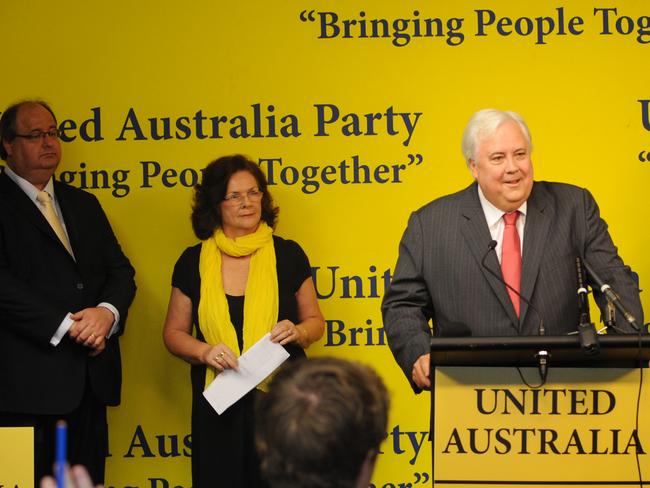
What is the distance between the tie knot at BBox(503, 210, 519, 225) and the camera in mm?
3923

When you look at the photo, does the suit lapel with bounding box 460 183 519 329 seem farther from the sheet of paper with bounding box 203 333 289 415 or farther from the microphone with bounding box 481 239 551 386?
the sheet of paper with bounding box 203 333 289 415

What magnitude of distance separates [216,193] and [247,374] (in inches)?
31.0

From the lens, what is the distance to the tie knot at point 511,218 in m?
3.92

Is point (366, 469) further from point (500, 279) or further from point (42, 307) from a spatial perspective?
point (42, 307)

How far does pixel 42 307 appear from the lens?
15.1ft

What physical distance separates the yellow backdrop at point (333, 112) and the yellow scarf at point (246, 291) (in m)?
A: 0.48

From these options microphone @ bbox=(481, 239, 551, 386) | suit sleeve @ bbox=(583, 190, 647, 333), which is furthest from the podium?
suit sleeve @ bbox=(583, 190, 647, 333)

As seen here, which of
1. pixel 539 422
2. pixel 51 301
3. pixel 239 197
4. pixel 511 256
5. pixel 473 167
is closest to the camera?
pixel 539 422

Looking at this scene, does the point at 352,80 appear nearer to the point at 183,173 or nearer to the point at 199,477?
the point at 183,173

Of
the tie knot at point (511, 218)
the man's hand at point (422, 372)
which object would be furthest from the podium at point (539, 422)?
the tie knot at point (511, 218)

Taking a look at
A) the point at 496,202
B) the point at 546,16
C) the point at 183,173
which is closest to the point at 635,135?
the point at 546,16

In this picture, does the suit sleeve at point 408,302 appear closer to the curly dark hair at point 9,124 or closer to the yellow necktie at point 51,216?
the yellow necktie at point 51,216

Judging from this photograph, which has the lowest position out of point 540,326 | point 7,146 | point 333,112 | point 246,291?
point 540,326

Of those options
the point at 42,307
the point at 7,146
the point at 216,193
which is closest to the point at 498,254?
the point at 216,193
